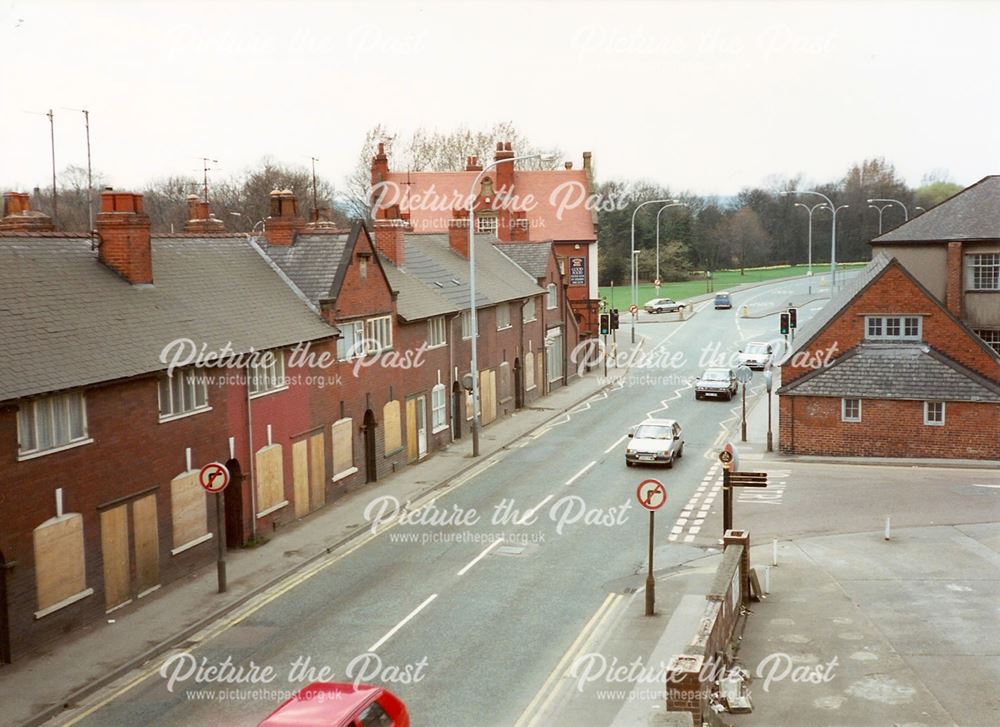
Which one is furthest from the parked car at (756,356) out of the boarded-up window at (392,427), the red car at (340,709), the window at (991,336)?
the red car at (340,709)

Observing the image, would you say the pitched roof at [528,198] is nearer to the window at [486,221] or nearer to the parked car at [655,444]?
the window at [486,221]

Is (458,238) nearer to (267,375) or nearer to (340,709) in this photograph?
(267,375)

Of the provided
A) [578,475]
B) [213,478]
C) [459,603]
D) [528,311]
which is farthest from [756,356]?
[213,478]

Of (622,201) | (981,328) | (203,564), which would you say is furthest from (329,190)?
(203,564)

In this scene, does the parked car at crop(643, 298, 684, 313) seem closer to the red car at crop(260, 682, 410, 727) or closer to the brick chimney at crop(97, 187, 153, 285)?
the brick chimney at crop(97, 187, 153, 285)

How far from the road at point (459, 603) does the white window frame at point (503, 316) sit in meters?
9.27

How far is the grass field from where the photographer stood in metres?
104

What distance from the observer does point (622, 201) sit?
128375mm

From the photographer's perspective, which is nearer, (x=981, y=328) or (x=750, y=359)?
(x=981, y=328)

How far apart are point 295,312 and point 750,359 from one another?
107 feet

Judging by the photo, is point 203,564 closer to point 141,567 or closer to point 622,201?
point 141,567

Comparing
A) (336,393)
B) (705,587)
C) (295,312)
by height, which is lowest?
(705,587)

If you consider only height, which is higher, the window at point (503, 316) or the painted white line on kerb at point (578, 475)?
the window at point (503, 316)

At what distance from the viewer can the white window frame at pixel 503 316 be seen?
44.7m
